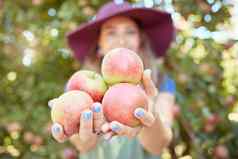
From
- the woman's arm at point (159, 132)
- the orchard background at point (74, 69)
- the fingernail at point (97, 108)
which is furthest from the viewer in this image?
the orchard background at point (74, 69)

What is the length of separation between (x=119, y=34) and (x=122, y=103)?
74cm

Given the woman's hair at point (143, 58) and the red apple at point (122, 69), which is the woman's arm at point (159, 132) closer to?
the woman's hair at point (143, 58)

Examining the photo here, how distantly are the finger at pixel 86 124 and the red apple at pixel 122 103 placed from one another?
1.7 inches

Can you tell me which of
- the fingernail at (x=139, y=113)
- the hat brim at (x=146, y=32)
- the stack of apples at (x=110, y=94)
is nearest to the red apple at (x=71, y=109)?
the stack of apples at (x=110, y=94)

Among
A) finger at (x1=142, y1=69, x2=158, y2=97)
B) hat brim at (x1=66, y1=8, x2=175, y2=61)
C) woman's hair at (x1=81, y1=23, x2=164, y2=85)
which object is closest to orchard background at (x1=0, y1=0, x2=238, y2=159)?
hat brim at (x1=66, y1=8, x2=175, y2=61)

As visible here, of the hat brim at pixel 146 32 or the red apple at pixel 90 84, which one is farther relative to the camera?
the hat brim at pixel 146 32

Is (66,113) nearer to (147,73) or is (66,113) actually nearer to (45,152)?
(147,73)

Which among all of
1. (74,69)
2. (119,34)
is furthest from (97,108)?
(74,69)

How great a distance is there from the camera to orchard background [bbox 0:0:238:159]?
281 cm

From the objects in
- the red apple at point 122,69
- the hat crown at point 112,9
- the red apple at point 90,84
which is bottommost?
the red apple at point 90,84

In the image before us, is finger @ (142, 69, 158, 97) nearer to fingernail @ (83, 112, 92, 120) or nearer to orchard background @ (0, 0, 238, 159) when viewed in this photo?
fingernail @ (83, 112, 92, 120)

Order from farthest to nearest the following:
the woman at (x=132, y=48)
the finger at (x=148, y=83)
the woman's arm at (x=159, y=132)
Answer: the woman at (x=132, y=48) → the woman's arm at (x=159, y=132) → the finger at (x=148, y=83)

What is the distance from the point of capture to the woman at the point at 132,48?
1.76 meters

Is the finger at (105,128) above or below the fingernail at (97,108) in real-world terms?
below
